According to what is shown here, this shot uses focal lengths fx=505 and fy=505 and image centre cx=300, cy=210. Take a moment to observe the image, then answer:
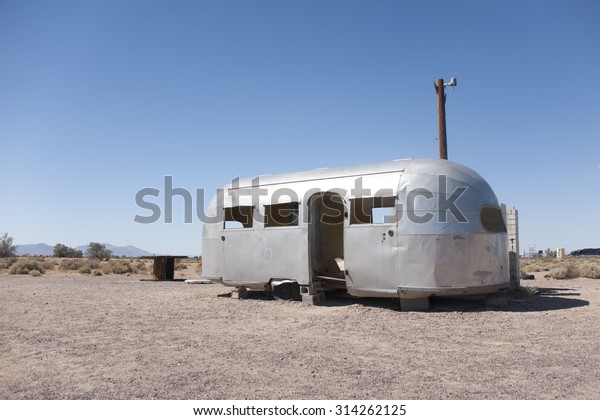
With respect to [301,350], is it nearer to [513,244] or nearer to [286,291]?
[286,291]

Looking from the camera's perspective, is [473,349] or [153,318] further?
[153,318]

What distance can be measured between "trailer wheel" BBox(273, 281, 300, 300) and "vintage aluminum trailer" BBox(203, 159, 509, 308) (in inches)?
1.0

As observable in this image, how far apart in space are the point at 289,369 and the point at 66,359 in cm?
292

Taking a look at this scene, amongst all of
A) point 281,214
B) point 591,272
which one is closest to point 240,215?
point 281,214

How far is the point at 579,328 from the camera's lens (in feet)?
27.2

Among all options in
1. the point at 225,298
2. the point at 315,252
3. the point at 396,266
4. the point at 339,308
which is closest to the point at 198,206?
the point at 225,298

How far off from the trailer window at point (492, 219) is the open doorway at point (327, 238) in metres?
2.90

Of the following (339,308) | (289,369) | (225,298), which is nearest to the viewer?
(289,369)

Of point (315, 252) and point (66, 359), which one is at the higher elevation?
point (315, 252)

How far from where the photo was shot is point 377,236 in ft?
34.3

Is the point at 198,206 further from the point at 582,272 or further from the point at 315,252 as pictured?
the point at 582,272

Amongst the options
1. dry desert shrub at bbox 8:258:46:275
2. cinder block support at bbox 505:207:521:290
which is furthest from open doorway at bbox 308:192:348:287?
dry desert shrub at bbox 8:258:46:275

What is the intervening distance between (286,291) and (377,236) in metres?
3.11

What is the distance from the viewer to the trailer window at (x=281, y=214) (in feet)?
41.5
